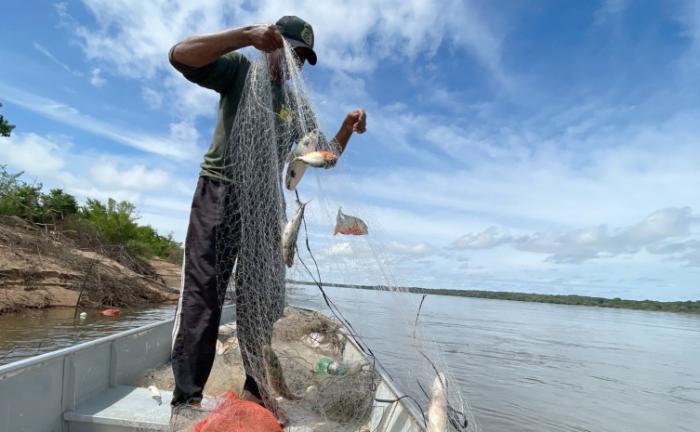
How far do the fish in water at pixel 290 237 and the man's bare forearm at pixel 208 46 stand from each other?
0.98 metres

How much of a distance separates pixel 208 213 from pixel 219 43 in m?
0.90

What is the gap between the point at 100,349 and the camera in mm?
3004

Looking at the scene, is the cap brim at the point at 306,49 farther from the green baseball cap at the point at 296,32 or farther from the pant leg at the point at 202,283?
the pant leg at the point at 202,283

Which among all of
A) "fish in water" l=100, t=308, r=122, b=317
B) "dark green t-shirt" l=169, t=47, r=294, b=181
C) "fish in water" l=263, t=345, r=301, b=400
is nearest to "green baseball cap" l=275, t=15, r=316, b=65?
"dark green t-shirt" l=169, t=47, r=294, b=181

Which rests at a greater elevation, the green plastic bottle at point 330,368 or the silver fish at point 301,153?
the silver fish at point 301,153

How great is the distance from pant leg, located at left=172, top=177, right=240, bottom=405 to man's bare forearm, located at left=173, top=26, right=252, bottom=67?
644 millimetres

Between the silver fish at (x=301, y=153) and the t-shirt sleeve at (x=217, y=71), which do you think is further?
the silver fish at (x=301, y=153)

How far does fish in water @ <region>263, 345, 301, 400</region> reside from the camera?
8.98 feet

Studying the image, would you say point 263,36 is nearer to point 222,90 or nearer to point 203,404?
point 222,90

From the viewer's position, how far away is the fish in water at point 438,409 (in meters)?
2.01

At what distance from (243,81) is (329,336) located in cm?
379

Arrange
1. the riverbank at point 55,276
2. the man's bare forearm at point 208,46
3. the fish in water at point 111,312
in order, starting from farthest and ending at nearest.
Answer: the fish in water at point 111,312, the riverbank at point 55,276, the man's bare forearm at point 208,46

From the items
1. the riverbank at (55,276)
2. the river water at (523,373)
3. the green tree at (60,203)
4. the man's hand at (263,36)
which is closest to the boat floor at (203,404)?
the river water at (523,373)

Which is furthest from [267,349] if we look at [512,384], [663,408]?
[663,408]
